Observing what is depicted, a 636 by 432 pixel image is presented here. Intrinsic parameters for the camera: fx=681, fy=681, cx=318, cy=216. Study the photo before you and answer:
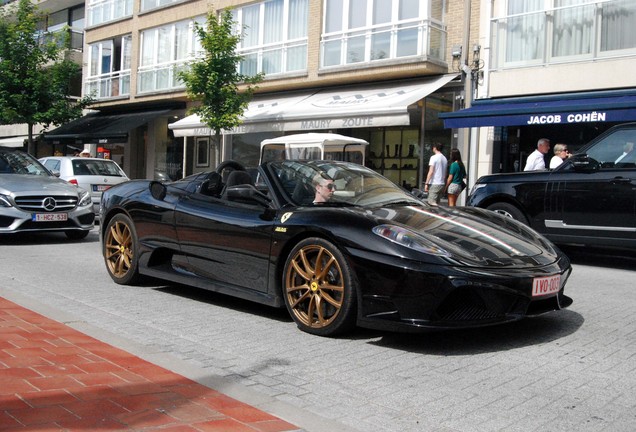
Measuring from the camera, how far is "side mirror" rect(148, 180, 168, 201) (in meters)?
6.47

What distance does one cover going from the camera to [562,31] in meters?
16.0

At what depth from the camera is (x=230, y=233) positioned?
5.50m

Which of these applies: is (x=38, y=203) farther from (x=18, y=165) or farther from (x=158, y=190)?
(x=158, y=190)

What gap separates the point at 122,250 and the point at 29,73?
75.7ft

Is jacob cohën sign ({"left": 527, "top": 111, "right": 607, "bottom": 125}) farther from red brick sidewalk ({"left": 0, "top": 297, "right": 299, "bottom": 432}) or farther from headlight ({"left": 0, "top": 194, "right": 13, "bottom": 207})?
red brick sidewalk ({"left": 0, "top": 297, "right": 299, "bottom": 432})

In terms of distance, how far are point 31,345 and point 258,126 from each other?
17.4 meters

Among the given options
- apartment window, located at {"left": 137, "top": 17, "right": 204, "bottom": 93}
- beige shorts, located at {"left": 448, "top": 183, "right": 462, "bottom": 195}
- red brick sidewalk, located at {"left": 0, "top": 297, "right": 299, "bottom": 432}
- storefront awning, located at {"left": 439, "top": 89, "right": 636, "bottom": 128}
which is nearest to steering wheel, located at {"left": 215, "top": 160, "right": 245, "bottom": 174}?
red brick sidewalk, located at {"left": 0, "top": 297, "right": 299, "bottom": 432}

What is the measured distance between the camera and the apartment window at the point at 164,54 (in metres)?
26.4

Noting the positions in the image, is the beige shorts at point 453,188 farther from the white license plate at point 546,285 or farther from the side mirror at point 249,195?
the white license plate at point 546,285

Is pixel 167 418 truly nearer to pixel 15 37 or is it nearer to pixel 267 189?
pixel 267 189

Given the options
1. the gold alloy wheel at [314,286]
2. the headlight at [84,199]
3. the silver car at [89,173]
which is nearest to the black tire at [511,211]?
the gold alloy wheel at [314,286]

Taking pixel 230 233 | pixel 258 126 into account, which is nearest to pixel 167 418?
pixel 230 233

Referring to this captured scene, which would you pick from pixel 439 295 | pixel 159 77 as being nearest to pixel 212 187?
pixel 439 295

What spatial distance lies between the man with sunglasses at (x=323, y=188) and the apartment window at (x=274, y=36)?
16.9m
